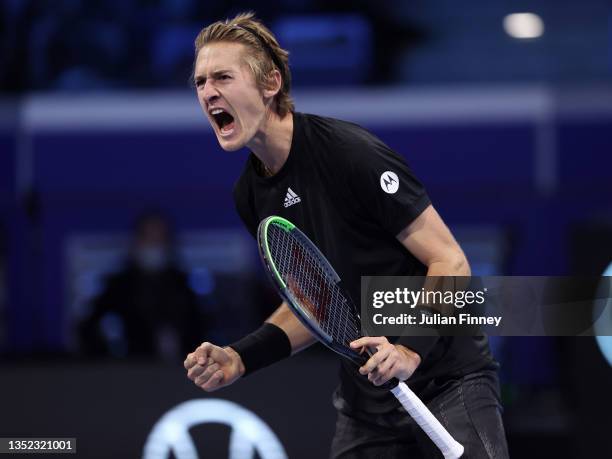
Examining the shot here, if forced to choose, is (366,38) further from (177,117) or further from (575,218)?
(575,218)

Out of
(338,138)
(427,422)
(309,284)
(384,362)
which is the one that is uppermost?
(338,138)

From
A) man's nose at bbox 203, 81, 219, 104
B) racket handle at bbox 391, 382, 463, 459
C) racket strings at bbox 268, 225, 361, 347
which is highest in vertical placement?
man's nose at bbox 203, 81, 219, 104

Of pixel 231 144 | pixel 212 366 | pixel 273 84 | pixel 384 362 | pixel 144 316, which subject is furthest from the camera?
pixel 144 316

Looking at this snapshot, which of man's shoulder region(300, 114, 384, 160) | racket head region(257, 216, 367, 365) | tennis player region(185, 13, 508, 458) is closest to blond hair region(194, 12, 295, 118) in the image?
tennis player region(185, 13, 508, 458)

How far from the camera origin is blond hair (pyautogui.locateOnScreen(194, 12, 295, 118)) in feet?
10.7

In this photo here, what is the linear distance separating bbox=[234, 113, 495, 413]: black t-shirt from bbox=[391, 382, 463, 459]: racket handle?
16cm

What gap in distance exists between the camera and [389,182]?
305 cm

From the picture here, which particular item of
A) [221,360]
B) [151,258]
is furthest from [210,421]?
[221,360]

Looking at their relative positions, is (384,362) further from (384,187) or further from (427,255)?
(384,187)

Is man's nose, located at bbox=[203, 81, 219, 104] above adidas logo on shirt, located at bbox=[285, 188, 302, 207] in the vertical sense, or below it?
above

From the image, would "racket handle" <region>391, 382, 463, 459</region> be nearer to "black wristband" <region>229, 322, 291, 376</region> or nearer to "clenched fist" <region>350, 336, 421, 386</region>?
"clenched fist" <region>350, 336, 421, 386</region>

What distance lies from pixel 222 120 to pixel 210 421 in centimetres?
187

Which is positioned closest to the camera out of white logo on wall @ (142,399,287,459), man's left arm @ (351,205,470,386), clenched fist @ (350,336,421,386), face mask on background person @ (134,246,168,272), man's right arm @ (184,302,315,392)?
clenched fist @ (350,336,421,386)

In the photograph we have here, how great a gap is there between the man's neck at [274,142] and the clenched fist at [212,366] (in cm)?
52
